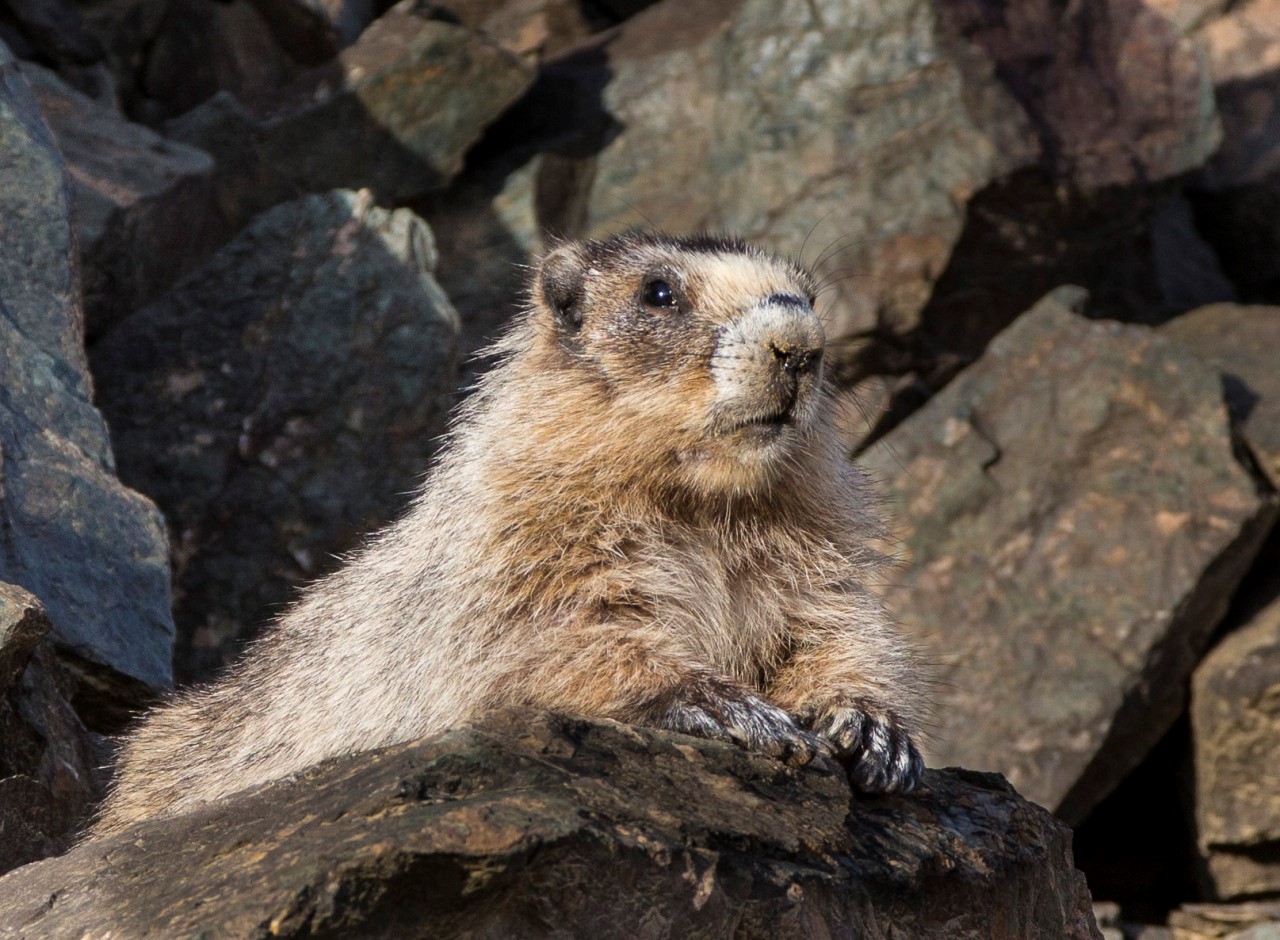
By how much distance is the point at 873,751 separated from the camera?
14.0 ft

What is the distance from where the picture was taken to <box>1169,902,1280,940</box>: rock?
30.7 feet

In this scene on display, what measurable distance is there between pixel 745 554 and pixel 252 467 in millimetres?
4858

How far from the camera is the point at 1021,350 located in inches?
427

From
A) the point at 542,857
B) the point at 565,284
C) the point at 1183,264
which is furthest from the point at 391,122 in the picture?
the point at 542,857

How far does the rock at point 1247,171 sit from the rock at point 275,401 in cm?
780

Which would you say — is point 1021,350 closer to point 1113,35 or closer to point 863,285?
point 863,285

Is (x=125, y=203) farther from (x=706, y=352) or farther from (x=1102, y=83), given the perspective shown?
(x=1102, y=83)

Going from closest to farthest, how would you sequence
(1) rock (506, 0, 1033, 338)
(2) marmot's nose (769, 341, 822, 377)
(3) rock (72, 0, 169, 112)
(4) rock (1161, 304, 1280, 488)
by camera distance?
1. (2) marmot's nose (769, 341, 822, 377)
2. (4) rock (1161, 304, 1280, 488)
3. (1) rock (506, 0, 1033, 338)
4. (3) rock (72, 0, 169, 112)

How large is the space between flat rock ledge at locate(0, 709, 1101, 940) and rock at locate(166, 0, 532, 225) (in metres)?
8.57

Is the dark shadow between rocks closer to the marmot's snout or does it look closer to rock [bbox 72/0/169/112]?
the marmot's snout

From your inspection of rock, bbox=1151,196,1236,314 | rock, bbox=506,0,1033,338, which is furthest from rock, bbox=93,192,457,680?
rock, bbox=1151,196,1236,314

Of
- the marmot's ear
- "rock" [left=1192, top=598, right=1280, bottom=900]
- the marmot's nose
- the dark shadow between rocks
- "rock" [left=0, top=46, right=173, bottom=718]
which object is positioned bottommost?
the dark shadow between rocks

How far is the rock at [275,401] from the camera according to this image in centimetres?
888

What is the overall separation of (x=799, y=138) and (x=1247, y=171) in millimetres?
4589
